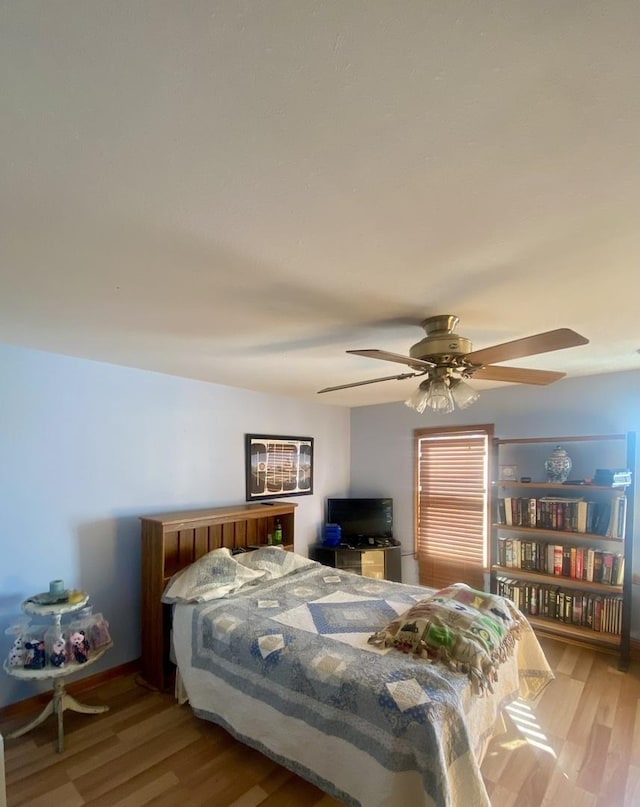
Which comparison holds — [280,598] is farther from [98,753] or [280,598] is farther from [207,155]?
[207,155]

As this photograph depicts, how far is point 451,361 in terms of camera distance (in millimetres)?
1896

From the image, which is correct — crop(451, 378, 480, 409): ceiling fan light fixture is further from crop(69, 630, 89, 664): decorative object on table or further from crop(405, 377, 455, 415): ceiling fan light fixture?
crop(69, 630, 89, 664): decorative object on table

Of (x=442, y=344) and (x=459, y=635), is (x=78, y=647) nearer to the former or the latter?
(x=459, y=635)

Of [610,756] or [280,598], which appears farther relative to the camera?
[280,598]

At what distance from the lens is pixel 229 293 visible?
166cm

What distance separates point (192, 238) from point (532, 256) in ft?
3.69

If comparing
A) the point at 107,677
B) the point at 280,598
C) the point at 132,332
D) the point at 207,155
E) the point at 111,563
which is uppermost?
the point at 207,155

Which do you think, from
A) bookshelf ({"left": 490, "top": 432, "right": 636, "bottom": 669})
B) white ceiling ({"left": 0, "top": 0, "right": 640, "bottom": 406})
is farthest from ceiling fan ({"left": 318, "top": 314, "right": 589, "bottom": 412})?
bookshelf ({"left": 490, "top": 432, "right": 636, "bottom": 669})

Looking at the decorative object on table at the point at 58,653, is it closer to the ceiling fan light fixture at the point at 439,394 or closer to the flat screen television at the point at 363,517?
the ceiling fan light fixture at the point at 439,394

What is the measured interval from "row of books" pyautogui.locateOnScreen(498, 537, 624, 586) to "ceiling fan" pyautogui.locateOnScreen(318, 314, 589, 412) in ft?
6.34

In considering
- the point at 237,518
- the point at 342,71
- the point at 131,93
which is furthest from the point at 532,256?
the point at 237,518

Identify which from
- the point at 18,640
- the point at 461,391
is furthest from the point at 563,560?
the point at 18,640

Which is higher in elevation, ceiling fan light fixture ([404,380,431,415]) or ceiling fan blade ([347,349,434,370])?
ceiling fan blade ([347,349,434,370])

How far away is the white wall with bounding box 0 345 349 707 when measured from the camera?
8.04ft
